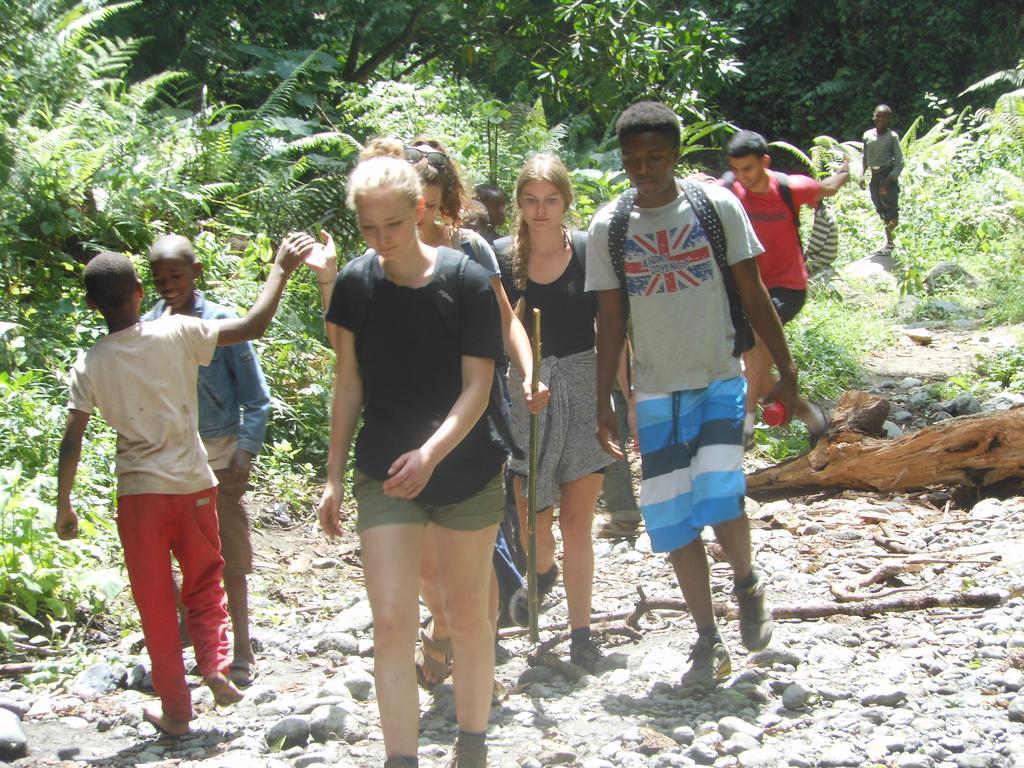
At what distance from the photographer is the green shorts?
3363mm

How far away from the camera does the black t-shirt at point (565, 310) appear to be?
15.9ft

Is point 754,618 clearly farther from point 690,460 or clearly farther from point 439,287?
point 439,287

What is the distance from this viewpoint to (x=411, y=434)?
3.40 meters

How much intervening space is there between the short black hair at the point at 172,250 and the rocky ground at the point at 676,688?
1.67 metres

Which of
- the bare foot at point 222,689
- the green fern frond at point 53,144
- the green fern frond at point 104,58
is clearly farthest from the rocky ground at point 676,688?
the green fern frond at point 104,58

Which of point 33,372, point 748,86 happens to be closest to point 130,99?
point 33,372

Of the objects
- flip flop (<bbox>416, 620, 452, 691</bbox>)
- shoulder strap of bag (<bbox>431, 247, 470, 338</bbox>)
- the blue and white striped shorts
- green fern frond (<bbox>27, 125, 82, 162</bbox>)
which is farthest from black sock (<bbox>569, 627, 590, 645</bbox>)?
green fern frond (<bbox>27, 125, 82, 162</bbox>)

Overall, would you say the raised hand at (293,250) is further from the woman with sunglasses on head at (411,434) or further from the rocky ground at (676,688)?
the rocky ground at (676,688)

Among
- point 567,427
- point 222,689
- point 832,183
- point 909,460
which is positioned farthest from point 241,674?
point 832,183

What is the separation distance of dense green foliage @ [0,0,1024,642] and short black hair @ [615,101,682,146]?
1.13m

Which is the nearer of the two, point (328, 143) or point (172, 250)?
point (172, 250)

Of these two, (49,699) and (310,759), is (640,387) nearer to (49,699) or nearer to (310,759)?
(310,759)

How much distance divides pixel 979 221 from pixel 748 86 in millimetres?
11104

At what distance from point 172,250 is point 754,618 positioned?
2.56 m
